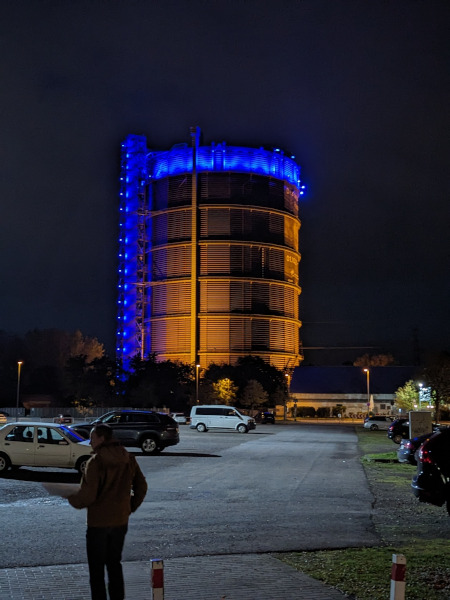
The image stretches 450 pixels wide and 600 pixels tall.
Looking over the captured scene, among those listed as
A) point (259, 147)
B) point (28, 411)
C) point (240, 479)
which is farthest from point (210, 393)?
A: point (240, 479)

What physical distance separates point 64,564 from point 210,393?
9314 centimetres

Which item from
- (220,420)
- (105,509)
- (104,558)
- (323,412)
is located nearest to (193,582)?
(104,558)

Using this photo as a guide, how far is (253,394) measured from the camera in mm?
106875

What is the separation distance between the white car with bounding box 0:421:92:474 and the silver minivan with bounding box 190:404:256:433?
36953 millimetres

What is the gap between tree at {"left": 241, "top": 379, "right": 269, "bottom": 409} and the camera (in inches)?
4205

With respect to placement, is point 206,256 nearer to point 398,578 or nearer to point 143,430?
point 143,430

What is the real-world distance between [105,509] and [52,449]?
14582mm

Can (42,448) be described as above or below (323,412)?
above

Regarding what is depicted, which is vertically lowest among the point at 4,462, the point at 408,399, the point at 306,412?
the point at 306,412

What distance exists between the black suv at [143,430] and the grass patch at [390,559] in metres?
15.8

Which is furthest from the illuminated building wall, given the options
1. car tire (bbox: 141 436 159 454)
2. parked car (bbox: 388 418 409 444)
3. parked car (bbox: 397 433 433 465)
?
parked car (bbox: 397 433 433 465)

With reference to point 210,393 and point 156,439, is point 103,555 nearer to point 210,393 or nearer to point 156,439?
point 156,439

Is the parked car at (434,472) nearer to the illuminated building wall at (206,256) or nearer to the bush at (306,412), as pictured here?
the illuminated building wall at (206,256)

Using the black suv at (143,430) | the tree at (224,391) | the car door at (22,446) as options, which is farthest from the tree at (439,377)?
the car door at (22,446)
